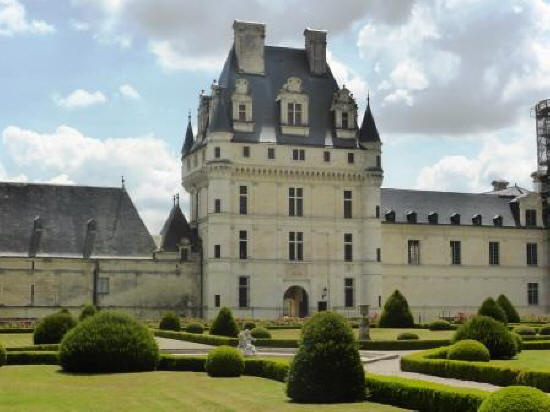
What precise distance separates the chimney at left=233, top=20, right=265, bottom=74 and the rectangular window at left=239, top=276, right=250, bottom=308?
14.1m

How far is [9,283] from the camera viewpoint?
181ft

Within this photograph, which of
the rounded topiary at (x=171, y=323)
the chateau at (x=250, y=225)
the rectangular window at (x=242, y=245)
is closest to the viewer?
the rounded topiary at (x=171, y=323)

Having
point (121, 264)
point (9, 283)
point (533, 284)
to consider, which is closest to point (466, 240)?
point (533, 284)

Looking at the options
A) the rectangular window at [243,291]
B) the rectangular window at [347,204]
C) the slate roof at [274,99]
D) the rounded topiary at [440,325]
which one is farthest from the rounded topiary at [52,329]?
the rectangular window at [347,204]

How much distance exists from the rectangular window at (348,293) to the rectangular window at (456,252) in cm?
1064

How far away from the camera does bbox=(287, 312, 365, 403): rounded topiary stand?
65.5 feet

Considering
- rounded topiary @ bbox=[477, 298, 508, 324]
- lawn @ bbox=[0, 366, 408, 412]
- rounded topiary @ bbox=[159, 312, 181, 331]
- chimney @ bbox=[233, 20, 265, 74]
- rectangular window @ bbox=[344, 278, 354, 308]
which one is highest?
chimney @ bbox=[233, 20, 265, 74]

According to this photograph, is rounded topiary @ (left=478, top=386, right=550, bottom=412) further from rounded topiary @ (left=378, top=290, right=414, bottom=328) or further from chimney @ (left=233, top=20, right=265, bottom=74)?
chimney @ (left=233, top=20, right=265, bottom=74)

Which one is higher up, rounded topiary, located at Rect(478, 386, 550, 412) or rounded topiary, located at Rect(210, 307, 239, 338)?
rounded topiary, located at Rect(210, 307, 239, 338)

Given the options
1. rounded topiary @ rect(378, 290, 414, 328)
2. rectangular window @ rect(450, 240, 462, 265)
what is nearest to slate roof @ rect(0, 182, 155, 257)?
rounded topiary @ rect(378, 290, 414, 328)

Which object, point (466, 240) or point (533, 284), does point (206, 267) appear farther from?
point (533, 284)

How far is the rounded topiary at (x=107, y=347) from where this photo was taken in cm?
2681

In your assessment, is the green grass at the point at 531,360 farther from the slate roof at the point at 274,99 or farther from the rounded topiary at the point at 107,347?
the slate roof at the point at 274,99

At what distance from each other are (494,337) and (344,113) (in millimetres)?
34914
